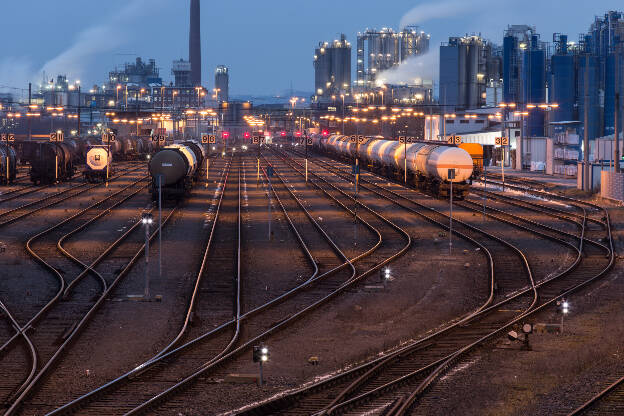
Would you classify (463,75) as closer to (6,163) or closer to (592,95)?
(592,95)

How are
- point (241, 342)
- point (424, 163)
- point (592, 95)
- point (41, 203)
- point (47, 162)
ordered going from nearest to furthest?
point (241, 342), point (41, 203), point (424, 163), point (47, 162), point (592, 95)

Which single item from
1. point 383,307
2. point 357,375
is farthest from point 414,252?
point 357,375

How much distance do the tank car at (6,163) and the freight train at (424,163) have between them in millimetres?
26020

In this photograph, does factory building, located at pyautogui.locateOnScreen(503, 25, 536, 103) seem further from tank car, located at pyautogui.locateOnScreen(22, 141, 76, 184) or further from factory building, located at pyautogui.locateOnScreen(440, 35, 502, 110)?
tank car, located at pyautogui.locateOnScreen(22, 141, 76, 184)

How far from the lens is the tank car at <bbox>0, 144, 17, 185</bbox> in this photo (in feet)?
198

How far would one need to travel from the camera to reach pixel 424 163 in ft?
171

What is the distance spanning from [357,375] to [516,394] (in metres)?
2.49

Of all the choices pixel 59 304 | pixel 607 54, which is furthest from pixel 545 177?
pixel 59 304

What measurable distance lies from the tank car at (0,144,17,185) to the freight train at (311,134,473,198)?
2602 centimetres

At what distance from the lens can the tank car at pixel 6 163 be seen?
60.3 meters

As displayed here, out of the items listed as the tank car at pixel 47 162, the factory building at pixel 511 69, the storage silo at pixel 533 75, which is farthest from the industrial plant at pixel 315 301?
the factory building at pixel 511 69

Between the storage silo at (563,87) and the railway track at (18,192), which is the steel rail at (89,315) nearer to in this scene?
the railway track at (18,192)

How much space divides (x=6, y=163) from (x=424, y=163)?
92.0 feet

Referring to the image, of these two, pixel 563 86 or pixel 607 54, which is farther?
pixel 607 54
